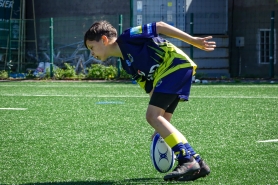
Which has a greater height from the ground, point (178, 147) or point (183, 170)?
point (178, 147)

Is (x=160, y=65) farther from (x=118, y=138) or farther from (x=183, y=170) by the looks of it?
(x=118, y=138)

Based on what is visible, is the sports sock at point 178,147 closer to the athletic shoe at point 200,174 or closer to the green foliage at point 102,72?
the athletic shoe at point 200,174

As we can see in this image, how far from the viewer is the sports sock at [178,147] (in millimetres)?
4719


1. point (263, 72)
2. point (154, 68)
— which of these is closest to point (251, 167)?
point (154, 68)

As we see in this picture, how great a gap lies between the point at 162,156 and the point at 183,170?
14.1 inches

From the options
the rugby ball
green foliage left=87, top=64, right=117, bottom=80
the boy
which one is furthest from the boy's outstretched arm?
green foliage left=87, top=64, right=117, bottom=80

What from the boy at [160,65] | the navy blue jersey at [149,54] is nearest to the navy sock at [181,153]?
the boy at [160,65]

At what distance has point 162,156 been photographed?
4.93m

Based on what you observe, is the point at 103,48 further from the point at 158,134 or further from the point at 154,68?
the point at 158,134

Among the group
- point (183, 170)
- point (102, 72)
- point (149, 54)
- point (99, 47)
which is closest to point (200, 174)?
point (183, 170)

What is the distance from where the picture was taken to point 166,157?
16.2ft

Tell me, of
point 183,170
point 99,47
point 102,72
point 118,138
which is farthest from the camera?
point 102,72

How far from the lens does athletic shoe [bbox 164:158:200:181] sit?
461 cm

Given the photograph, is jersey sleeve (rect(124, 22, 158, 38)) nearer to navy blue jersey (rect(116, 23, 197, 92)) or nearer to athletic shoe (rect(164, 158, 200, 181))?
navy blue jersey (rect(116, 23, 197, 92))
